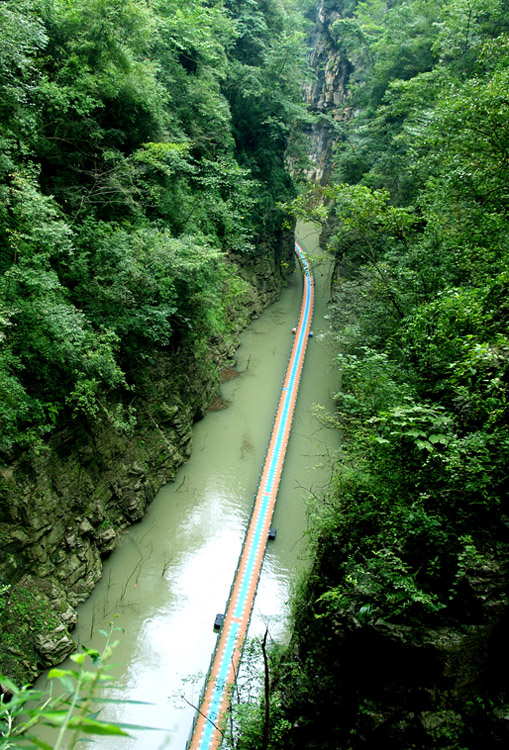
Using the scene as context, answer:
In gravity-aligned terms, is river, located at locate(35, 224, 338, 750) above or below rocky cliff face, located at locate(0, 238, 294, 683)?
below

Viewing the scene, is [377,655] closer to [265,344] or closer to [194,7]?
[265,344]

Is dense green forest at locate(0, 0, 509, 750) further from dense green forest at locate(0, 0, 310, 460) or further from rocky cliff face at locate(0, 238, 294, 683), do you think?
rocky cliff face at locate(0, 238, 294, 683)

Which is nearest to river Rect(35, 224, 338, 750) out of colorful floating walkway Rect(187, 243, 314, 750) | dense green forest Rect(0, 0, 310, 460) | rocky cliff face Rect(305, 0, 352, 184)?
colorful floating walkway Rect(187, 243, 314, 750)

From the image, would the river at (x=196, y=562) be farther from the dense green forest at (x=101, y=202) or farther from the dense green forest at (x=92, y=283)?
the dense green forest at (x=101, y=202)

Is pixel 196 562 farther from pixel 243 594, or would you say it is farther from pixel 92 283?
pixel 92 283

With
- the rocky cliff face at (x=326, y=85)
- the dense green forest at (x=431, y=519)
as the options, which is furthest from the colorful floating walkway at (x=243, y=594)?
the rocky cliff face at (x=326, y=85)

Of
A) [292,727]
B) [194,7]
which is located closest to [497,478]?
[292,727]

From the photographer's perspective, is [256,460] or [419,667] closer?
[419,667]

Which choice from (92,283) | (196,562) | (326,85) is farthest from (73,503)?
(326,85)
